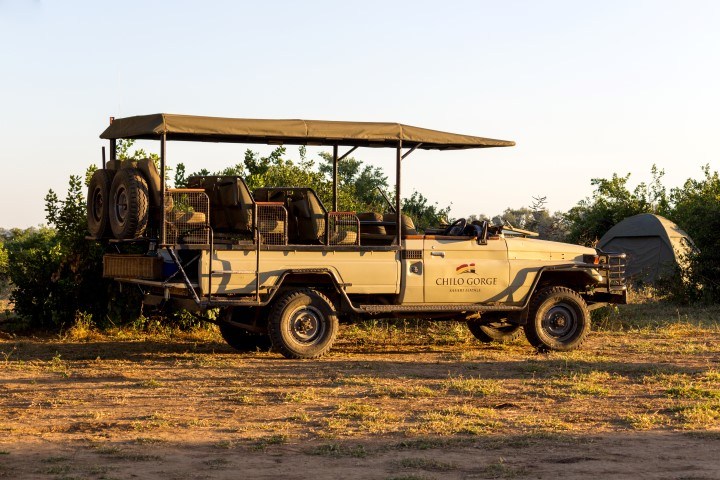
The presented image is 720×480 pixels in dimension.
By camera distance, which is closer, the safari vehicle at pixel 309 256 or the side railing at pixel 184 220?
the side railing at pixel 184 220

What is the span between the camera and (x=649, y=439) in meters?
7.68

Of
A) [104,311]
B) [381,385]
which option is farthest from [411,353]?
[104,311]

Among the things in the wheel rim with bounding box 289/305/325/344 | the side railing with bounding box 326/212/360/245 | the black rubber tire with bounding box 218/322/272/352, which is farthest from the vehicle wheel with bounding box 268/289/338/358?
the black rubber tire with bounding box 218/322/272/352

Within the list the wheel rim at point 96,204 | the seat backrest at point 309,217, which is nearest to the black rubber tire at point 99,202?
the wheel rim at point 96,204

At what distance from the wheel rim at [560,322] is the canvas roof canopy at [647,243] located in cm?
1098

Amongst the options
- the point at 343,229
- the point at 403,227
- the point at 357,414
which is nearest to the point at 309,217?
the point at 343,229

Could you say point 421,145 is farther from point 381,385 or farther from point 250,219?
point 381,385

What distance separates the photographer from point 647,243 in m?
25.2

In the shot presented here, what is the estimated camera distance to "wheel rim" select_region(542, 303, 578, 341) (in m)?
13.1

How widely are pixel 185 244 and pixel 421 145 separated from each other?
10.4 ft

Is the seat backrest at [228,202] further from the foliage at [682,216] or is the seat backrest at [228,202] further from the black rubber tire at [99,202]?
the foliage at [682,216]

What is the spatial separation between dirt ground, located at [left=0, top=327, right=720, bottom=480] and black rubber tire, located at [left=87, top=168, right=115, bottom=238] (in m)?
1.50

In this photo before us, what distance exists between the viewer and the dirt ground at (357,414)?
22.4 ft

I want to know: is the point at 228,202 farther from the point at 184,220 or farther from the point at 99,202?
the point at 99,202
